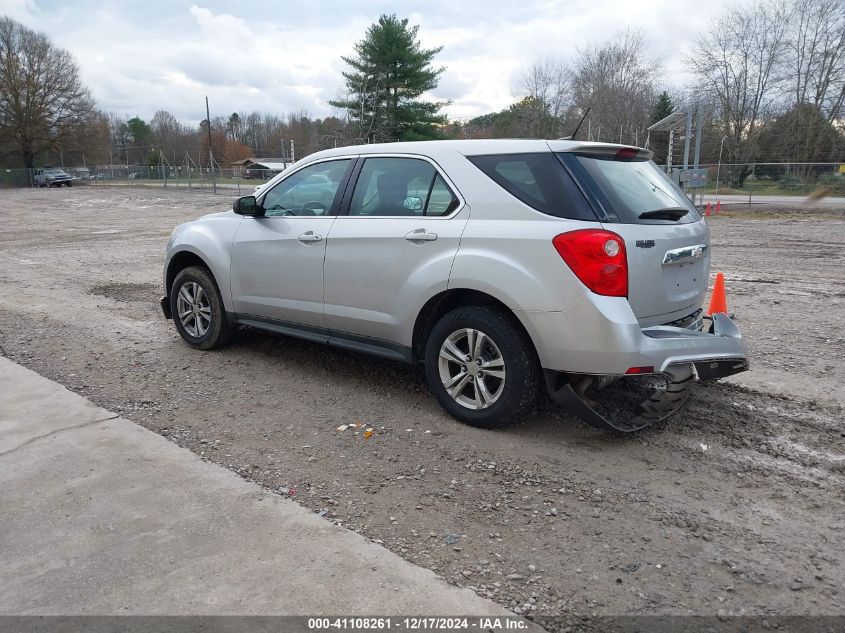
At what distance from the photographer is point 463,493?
331 centimetres

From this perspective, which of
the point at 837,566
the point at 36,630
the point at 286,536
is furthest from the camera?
the point at 286,536

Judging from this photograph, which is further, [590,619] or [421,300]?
[421,300]

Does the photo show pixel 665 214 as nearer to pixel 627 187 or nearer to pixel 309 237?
pixel 627 187

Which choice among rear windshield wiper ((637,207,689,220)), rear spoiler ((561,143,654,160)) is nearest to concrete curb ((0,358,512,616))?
rear windshield wiper ((637,207,689,220))

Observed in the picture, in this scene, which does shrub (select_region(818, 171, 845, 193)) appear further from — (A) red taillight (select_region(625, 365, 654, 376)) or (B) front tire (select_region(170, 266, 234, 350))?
(B) front tire (select_region(170, 266, 234, 350))

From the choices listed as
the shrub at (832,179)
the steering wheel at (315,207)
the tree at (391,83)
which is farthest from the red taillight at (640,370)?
the tree at (391,83)

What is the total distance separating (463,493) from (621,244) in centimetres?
158

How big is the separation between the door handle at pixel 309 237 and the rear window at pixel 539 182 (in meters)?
1.35

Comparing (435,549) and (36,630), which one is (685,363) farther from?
(36,630)

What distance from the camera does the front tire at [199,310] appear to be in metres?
5.66

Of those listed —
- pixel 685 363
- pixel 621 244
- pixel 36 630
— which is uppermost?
pixel 621 244

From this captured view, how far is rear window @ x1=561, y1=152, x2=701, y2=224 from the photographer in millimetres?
3705

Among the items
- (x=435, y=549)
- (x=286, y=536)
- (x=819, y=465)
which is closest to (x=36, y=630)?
(x=286, y=536)

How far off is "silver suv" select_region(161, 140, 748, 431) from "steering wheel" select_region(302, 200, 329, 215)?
0.01m
